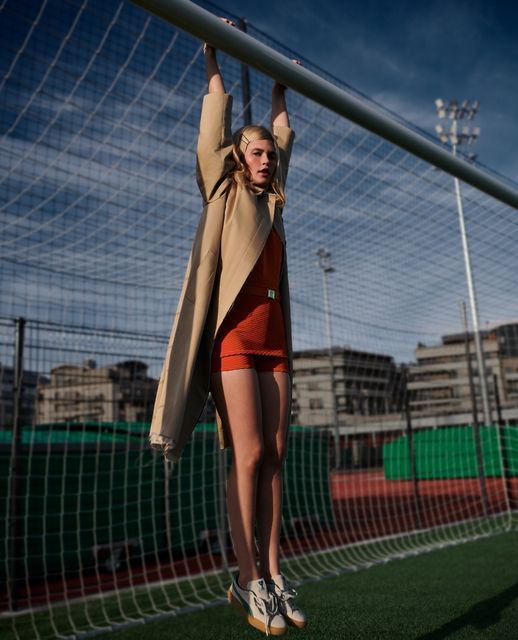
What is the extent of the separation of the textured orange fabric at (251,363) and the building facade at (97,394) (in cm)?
351

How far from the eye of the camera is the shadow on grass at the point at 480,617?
3.52m

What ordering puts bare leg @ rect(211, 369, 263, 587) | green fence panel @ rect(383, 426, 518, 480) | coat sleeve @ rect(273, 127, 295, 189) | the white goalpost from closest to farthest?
1. bare leg @ rect(211, 369, 263, 587)
2. coat sleeve @ rect(273, 127, 295, 189)
3. the white goalpost
4. green fence panel @ rect(383, 426, 518, 480)

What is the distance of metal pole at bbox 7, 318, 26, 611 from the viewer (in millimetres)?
4562

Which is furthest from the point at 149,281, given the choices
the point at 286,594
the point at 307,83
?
the point at 286,594

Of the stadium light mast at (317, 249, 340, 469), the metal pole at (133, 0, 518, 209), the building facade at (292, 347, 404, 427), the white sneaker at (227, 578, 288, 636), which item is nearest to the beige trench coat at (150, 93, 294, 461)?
the metal pole at (133, 0, 518, 209)

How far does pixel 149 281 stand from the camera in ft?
19.1

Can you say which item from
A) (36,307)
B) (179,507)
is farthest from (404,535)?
(36,307)

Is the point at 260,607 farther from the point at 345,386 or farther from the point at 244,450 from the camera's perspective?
the point at 345,386

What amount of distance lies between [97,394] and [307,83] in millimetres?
4301

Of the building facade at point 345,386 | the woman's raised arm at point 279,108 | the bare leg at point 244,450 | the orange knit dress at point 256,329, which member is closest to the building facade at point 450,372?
the building facade at point 345,386

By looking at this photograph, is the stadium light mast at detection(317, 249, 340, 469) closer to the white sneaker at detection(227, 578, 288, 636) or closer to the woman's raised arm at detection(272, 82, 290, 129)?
the woman's raised arm at detection(272, 82, 290, 129)

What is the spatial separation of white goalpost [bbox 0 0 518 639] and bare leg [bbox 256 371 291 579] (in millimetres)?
1256

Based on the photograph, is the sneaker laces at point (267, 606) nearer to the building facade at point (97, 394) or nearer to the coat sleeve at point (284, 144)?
the coat sleeve at point (284, 144)

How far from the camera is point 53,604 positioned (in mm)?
4734
